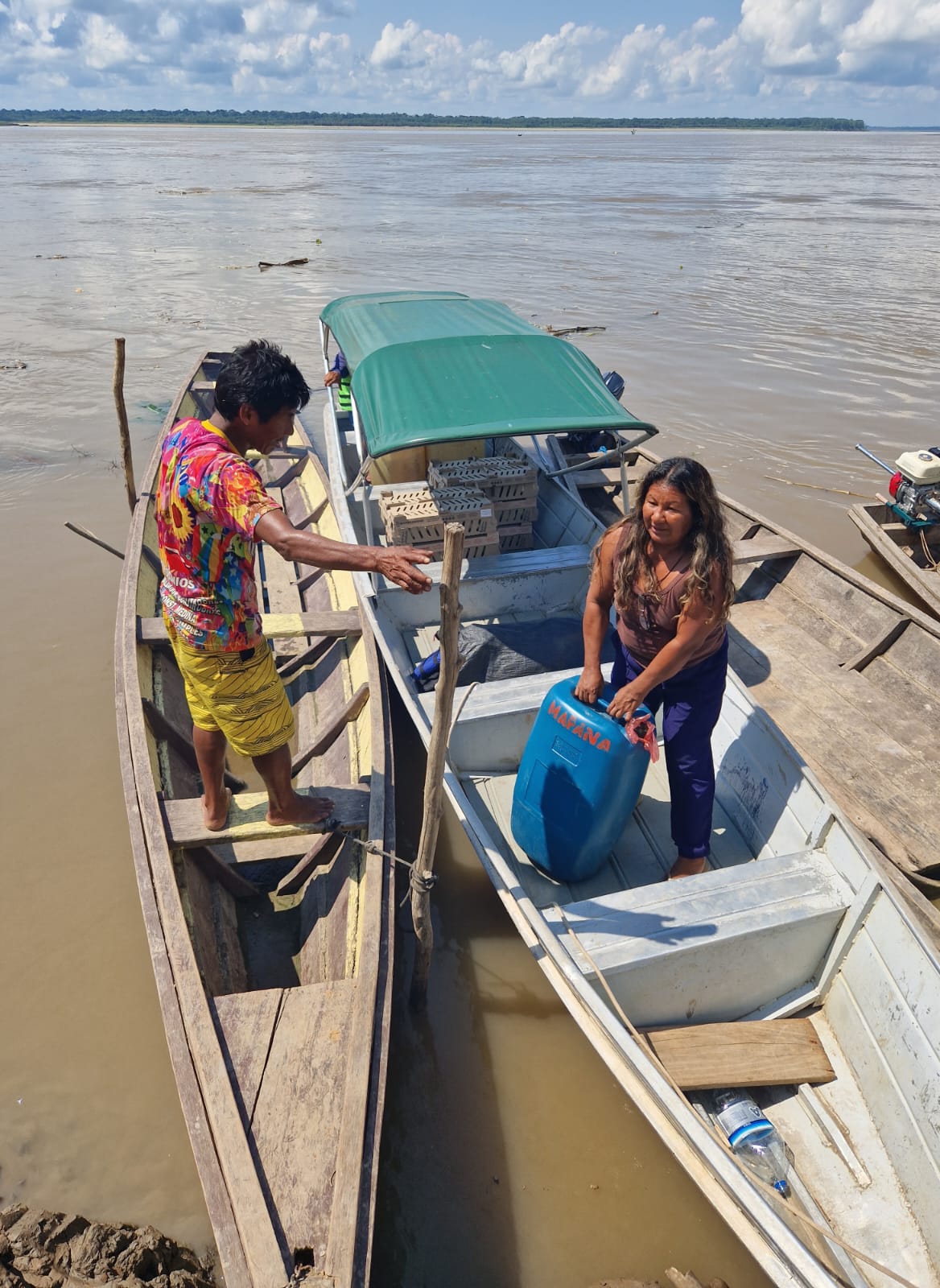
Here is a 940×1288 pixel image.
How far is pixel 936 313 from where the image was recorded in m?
18.3

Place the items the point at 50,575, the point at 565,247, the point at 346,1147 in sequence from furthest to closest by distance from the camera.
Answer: the point at 565,247 < the point at 50,575 < the point at 346,1147

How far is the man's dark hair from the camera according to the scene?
2.54 metres

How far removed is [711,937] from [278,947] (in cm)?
226

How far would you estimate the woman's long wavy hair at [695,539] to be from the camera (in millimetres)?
3023

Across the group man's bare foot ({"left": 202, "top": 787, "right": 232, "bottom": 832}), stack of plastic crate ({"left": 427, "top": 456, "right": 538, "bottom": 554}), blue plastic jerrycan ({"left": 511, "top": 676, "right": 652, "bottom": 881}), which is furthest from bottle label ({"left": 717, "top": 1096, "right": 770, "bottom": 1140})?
stack of plastic crate ({"left": 427, "top": 456, "right": 538, "bottom": 554})

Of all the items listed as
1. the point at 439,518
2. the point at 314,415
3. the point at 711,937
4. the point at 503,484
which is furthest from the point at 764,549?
the point at 314,415

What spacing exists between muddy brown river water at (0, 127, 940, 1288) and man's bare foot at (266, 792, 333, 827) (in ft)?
3.98

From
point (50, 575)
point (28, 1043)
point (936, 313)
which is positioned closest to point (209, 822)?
point (28, 1043)

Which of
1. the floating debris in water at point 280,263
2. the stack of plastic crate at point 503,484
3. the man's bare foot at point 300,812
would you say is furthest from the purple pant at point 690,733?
the floating debris in water at point 280,263

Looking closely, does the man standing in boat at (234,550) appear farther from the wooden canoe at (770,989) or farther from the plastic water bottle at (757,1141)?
the plastic water bottle at (757,1141)

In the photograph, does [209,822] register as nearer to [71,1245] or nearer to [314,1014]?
[314,1014]

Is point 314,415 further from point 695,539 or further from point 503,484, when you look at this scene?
point 695,539

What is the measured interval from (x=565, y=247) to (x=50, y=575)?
77.2ft

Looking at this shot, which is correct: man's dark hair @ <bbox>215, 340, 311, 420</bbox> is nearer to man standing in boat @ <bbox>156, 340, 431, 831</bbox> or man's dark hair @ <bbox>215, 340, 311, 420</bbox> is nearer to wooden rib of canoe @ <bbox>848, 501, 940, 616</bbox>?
man standing in boat @ <bbox>156, 340, 431, 831</bbox>
